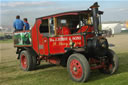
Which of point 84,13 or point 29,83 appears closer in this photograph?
point 29,83

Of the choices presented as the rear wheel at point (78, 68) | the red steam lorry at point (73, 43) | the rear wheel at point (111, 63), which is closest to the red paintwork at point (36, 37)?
the red steam lorry at point (73, 43)

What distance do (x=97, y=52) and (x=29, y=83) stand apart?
2.50 meters

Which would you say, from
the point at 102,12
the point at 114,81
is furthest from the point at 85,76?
the point at 102,12

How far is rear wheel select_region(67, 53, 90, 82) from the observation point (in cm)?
541

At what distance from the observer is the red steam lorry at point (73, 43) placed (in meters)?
5.75

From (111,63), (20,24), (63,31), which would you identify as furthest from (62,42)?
(20,24)

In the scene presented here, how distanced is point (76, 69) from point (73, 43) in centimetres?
87

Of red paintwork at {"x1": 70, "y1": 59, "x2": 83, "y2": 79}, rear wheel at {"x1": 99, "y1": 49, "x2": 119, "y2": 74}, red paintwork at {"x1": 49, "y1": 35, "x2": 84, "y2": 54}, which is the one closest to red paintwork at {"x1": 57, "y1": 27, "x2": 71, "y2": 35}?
red paintwork at {"x1": 49, "y1": 35, "x2": 84, "y2": 54}

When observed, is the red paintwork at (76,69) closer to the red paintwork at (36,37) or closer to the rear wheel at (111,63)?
the rear wheel at (111,63)

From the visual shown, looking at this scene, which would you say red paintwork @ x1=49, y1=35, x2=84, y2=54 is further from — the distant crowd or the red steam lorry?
the distant crowd

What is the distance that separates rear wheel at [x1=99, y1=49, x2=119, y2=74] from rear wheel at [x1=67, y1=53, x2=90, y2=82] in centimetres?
141

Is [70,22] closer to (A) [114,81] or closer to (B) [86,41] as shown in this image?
(B) [86,41]

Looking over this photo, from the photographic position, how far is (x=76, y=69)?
5.67 meters

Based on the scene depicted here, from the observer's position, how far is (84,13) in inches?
246
